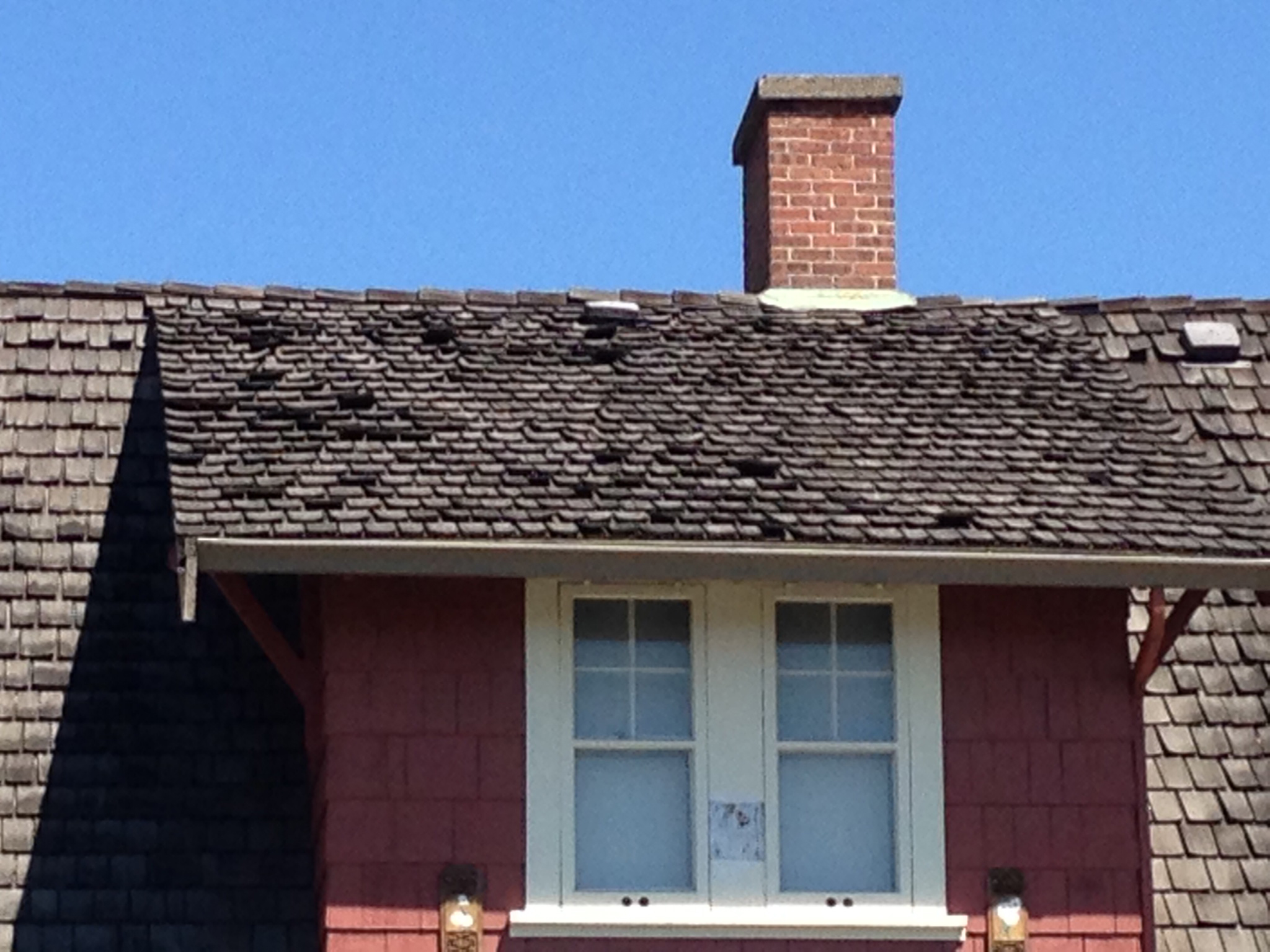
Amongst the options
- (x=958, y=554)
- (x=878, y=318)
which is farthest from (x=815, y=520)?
(x=878, y=318)

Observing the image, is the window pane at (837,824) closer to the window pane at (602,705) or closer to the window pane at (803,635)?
the window pane at (803,635)

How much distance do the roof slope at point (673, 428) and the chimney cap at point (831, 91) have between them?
1727 millimetres

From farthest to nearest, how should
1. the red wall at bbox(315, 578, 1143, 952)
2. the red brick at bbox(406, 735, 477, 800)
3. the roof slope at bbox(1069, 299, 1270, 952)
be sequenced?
the roof slope at bbox(1069, 299, 1270, 952)
the red brick at bbox(406, 735, 477, 800)
the red wall at bbox(315, 578, 1143, 952)

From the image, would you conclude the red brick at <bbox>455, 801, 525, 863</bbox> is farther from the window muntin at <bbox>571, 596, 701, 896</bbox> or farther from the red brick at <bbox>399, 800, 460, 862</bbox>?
the window muntin at <bbox>571, 596, 701, 896</bbox>

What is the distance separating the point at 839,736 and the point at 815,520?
0.95 m

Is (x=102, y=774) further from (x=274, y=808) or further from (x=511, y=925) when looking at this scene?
(x=511, y=925)

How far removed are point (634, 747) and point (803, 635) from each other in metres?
0.92

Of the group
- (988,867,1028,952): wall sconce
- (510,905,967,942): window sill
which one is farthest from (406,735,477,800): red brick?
(988,867,1028,952): wall sconce

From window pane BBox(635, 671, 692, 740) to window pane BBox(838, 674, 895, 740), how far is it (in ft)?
2.23

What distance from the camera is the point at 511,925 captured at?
1303cm

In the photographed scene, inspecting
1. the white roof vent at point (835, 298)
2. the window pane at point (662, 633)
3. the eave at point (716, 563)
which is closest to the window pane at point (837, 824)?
the window pane at point (662, 633)

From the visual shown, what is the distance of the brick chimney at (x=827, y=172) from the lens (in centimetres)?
1727

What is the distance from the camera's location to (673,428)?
14.3 m

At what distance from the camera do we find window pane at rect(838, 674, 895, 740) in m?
13.6
